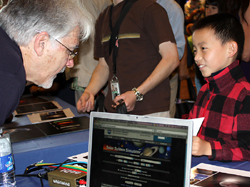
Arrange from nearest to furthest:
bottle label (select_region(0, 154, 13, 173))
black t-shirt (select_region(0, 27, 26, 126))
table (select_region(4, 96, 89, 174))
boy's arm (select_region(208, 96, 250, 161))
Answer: black t-shirt (select_region(0, 27, 26, 126)) → bottle label (select_region(0, 154, 13, 173)) → boy's arm (select_region(208, 96, 250, 161)) → table (select_region(4, 96, 89, 174))

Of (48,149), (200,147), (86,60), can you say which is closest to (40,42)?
(48,149)

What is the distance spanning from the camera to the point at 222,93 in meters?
1.43

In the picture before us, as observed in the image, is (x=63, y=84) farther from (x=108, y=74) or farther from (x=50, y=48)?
(x=50, y=48)

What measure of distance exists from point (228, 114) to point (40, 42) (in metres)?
0.93

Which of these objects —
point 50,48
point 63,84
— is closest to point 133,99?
point 50,48

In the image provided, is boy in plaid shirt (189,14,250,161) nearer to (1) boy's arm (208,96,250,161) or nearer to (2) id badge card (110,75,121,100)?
(1) boy's arm (208,96,250,161)

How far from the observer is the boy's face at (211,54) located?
147cm

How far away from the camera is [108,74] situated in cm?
205

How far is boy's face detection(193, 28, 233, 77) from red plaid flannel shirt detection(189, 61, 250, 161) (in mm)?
63

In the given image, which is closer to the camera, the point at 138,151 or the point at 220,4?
the point at 138,151

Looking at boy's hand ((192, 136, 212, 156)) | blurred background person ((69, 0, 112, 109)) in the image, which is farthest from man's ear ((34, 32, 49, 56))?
blurred background person ((69, 0, 112, 109))

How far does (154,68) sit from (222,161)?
725 mm

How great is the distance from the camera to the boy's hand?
1166mm

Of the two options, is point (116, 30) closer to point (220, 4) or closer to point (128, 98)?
point (128, 98)
